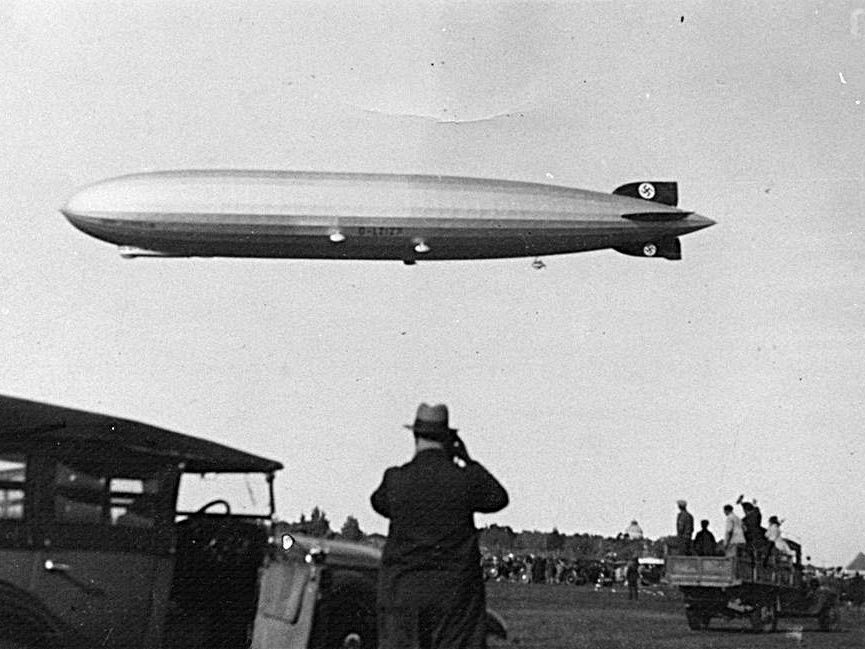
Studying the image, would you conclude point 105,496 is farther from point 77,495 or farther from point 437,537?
point 437,537

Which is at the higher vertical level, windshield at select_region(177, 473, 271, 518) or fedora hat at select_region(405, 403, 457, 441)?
fedora hat at select_region(405, 403, 457, 441)

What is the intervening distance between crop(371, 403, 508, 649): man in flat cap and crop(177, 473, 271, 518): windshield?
905 millimetres

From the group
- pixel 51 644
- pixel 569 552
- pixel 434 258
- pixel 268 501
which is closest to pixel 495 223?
pixel 434 258

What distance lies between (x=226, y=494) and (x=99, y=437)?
0.78 meters

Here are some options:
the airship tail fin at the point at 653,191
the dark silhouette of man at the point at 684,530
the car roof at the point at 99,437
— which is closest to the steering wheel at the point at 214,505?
the car roof at the point at 99,437

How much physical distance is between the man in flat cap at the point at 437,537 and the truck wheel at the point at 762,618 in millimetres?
6334

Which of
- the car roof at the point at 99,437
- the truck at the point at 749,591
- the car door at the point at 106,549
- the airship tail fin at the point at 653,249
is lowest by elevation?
the truck at the point at 749,591

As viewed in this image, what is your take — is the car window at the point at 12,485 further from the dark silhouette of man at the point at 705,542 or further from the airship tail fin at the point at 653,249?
the airship tail fin at the point at 653,249

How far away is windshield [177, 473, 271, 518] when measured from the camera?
190 inches

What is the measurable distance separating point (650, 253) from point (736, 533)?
20.5 ft

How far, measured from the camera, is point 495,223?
44.9 feet

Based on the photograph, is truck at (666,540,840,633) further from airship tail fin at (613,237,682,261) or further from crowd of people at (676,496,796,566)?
airship tail fin at (613,237,682,261)

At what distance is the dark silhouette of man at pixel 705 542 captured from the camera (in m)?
10.1

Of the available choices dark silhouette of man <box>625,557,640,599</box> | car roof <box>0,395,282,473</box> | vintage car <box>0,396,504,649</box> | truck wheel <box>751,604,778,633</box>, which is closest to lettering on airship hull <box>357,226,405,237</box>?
dark silhouette of man <box>625,557,640,599</box>
